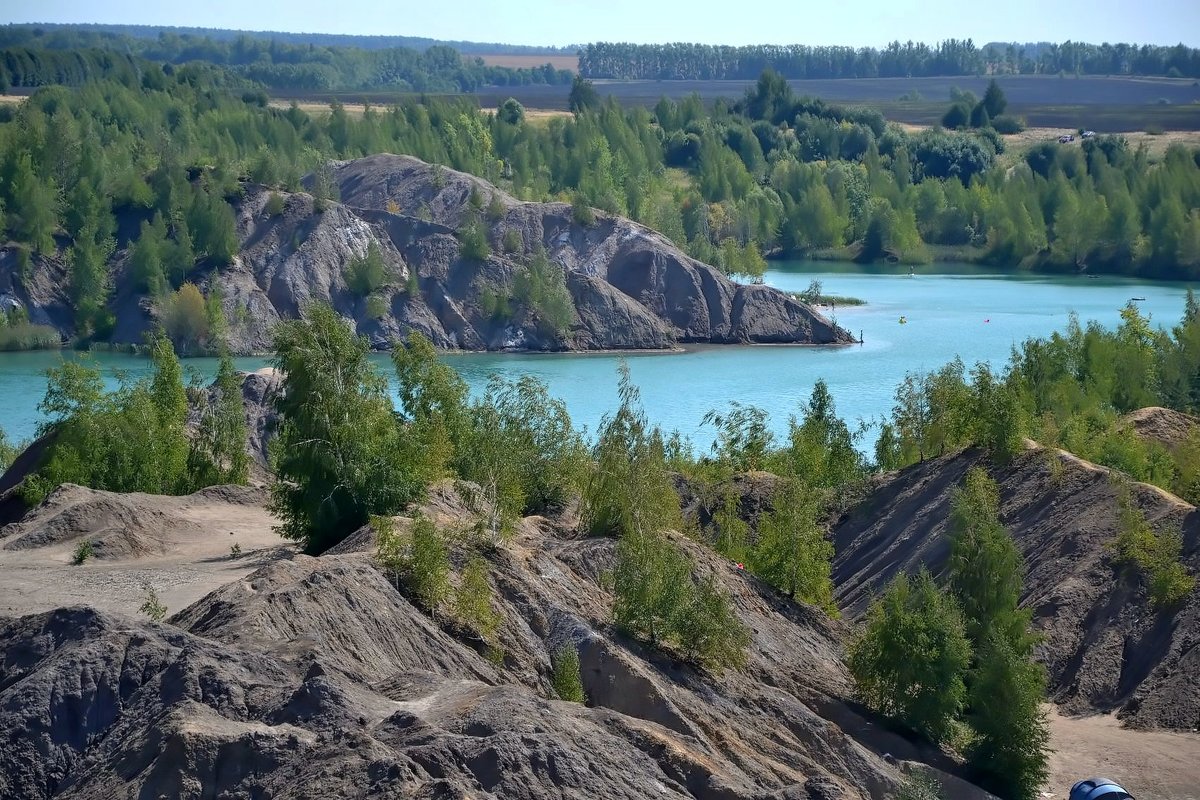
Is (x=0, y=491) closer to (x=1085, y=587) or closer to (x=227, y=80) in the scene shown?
(x=1085, y=587)

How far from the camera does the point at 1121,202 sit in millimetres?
128250

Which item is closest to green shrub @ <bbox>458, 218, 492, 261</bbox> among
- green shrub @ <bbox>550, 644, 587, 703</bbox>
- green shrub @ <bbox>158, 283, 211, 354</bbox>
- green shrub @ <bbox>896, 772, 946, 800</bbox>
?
green shrub @ <bbox>158, 283, 211, 354</bbox>

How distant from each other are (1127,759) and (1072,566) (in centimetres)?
806

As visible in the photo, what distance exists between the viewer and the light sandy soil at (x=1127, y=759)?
32719mm

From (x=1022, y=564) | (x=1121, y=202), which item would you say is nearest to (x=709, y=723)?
(x=1022, y=564)

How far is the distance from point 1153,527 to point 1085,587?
2.06 m

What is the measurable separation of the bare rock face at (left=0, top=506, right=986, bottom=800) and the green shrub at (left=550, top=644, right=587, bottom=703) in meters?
0.20

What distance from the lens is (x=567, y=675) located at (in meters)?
29.5

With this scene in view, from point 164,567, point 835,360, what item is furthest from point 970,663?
point 835,360

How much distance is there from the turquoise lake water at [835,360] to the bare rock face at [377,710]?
34073mm

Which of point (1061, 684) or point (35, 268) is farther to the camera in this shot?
point (35, 268)

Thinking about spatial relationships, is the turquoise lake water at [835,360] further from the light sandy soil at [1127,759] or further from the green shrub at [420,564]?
the green shrub at [420,564]

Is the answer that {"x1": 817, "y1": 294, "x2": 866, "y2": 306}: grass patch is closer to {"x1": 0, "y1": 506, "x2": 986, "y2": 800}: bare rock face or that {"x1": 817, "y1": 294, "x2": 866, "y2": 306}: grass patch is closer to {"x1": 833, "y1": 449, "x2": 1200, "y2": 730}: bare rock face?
{"x1": 833, "y1": 449, "x2": 1200, "y2": 730}: bare rock face

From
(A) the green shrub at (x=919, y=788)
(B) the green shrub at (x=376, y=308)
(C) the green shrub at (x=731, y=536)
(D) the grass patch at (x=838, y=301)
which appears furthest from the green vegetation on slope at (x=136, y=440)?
(D) the grass patch at (x=838, y=301)
